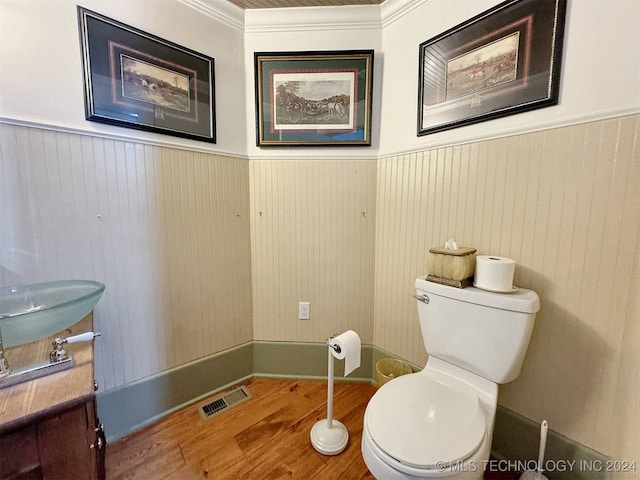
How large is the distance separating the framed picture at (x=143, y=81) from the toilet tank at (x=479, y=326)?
1458 mm

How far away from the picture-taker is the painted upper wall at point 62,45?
1013mm

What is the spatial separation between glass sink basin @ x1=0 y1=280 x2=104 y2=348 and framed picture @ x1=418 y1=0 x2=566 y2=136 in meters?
1.61

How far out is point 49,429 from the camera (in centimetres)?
65

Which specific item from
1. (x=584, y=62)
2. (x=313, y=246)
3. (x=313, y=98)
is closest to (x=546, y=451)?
(x=313, y=246)

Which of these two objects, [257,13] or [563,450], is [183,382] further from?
[257,13]

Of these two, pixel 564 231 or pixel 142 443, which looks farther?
pixel 142 443

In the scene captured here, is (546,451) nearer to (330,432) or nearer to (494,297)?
(494,297)

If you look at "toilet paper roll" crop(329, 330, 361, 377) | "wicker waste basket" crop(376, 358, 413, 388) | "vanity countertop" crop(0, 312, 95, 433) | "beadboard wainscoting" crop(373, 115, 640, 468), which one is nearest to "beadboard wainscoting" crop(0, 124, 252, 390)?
"vanity countertop" crop(0, 312, 95, 433)

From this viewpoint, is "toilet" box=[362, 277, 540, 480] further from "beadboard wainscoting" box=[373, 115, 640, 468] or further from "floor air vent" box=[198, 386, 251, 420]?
"floor air vent" box=[198, 386, 251, 420]

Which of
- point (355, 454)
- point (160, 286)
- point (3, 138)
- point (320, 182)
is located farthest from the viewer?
point (320, 182)

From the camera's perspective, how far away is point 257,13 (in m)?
1.52

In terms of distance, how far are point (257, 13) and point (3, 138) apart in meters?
1.33

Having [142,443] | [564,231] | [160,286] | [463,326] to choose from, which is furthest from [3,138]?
[564,231]

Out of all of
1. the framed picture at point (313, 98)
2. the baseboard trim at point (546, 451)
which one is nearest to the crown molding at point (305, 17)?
the framed picture at point (313, 98)
